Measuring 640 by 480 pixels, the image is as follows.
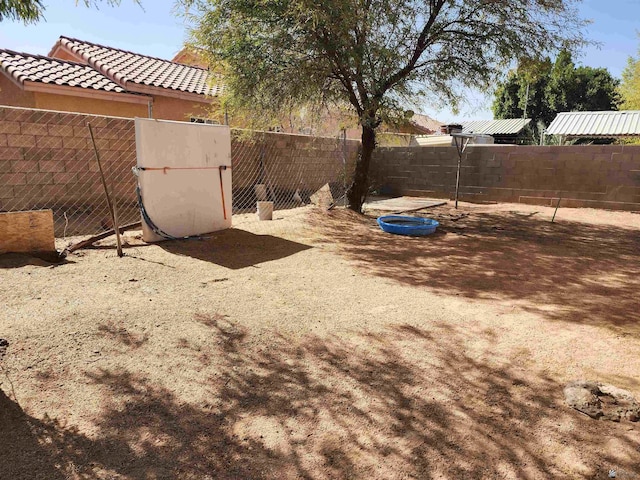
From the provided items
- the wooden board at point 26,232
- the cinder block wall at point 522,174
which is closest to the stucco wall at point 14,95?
the wooden board at point 26,232

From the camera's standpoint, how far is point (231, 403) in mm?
2479

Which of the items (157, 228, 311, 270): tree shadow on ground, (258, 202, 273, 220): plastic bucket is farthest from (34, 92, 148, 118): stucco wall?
(157, 228, 311, 270): tree shadow on ground

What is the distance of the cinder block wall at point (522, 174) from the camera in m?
10.7

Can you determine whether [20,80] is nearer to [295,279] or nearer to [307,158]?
[307,158]

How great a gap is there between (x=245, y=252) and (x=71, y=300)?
2425 millimetres

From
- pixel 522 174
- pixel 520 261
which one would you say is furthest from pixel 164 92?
pixel 522 174

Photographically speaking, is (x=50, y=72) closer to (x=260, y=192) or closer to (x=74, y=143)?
(x=74, y=143)

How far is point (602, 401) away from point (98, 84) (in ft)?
36.3

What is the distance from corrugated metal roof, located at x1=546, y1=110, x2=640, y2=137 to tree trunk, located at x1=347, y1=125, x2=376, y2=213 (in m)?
14.3

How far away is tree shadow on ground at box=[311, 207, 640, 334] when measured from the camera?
429 centimetres

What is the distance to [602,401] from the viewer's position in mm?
2500

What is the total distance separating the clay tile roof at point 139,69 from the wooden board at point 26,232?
6.33m

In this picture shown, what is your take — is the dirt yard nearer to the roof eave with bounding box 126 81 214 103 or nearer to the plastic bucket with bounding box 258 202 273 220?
the plastic bucket with bounding box 258 202 273 220

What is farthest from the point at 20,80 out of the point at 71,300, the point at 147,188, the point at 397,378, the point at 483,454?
the point at 483,454
